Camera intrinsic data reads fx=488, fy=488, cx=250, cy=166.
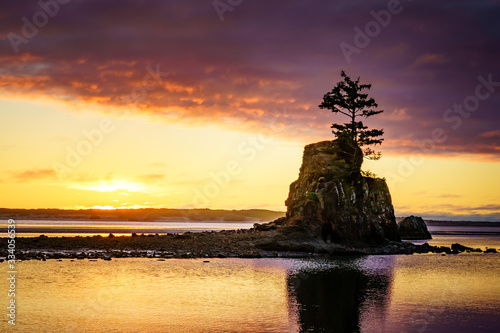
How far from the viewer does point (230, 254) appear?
6259cm

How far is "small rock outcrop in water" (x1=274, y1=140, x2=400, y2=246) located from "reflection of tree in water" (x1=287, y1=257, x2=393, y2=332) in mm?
20057

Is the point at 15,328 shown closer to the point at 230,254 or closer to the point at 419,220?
the point at 230,254

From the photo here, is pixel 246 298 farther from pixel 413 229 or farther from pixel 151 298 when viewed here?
pixel 413 229

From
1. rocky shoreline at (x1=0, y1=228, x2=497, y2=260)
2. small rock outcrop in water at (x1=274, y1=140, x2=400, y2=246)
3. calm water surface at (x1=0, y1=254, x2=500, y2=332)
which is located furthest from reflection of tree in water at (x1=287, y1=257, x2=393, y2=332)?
small rock outcrop in water at (x1=274, y1=140, x2=400, y2=246)

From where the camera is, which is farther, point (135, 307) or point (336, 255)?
point (336, 255)

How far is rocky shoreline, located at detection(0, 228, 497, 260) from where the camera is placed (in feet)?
196

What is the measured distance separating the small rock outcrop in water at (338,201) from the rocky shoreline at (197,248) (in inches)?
89.5

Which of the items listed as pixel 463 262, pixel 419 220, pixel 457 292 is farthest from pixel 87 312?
pixel 419 220

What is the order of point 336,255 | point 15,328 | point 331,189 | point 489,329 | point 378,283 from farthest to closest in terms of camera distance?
point 331,189
point 336,255
point 378,283
point 489,329
point 15,328

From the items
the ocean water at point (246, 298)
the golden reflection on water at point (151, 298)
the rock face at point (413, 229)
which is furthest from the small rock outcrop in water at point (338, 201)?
the rock face at point (413, 229)

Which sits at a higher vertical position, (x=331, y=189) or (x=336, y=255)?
(x=331, y=189)

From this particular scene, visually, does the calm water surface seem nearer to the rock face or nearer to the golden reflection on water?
the golden reflection on water

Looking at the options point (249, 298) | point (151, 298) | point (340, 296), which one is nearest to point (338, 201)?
point (340, 296)

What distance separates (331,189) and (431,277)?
1156 inches
